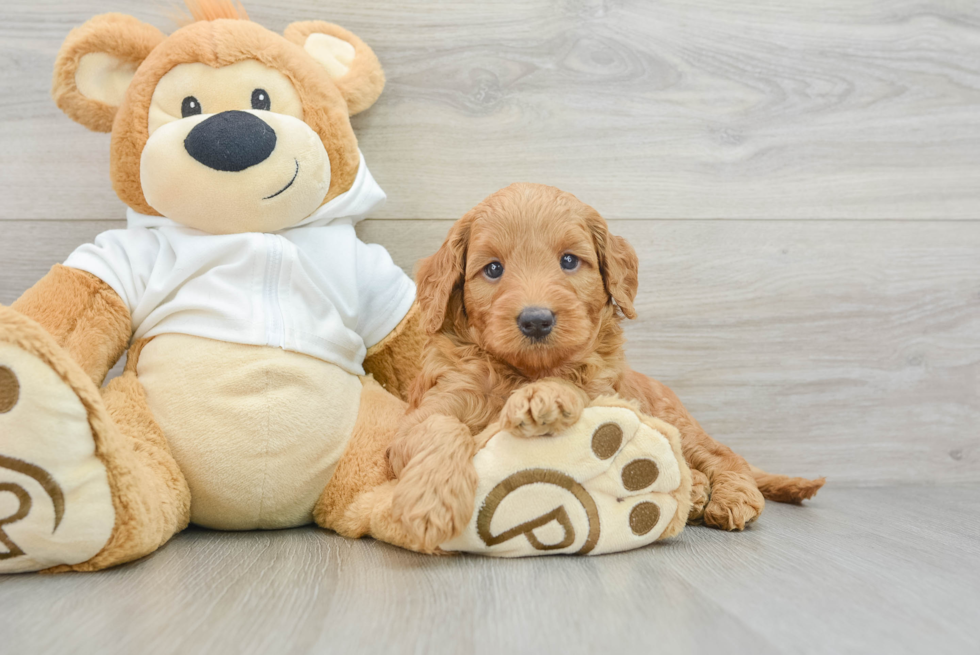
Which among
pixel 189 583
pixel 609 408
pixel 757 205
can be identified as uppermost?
pixel 757 205

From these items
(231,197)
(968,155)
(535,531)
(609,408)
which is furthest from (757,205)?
(231,197)

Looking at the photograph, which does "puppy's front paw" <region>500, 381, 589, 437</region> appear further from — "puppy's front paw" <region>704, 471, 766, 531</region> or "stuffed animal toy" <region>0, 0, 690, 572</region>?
"puppy's front paw" <region>704, 471, 766, 531</region>

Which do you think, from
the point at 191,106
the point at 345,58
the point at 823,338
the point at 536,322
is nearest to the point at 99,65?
the point at 191,106

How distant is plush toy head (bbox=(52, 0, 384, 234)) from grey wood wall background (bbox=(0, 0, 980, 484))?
14.3 inches

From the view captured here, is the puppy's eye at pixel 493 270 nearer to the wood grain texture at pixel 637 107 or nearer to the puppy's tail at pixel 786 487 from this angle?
the wood grain texture at pixel 637 107

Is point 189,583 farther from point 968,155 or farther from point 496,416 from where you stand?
point 968,155

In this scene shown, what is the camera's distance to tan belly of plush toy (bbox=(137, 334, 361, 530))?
125 cm

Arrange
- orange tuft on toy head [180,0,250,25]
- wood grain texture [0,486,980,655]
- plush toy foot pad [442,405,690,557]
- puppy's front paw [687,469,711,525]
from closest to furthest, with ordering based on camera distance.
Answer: wood grain texture [0,486,980,655]
plush toy foot pad [442,405,690,557]
puppy's front paw [687,469,711,525]
orange tuft on toy head [180,0,250,25]

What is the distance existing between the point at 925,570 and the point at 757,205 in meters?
1.08

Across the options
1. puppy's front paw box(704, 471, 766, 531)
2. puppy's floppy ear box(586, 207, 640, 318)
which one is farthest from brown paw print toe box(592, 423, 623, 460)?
puppy's front paw box(704, 471, 766, 531)

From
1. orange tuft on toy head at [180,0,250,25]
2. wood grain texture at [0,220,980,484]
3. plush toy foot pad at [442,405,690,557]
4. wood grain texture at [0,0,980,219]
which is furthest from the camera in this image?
wood grain texture at [0,220,980,484]

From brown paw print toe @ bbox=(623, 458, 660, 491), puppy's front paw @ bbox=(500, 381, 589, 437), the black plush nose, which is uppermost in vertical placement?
the black plush nose

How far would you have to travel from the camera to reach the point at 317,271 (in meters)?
1.43

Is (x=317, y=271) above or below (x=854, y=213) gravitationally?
below
